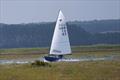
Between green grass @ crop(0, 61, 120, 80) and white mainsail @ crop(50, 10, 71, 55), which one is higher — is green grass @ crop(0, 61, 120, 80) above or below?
below

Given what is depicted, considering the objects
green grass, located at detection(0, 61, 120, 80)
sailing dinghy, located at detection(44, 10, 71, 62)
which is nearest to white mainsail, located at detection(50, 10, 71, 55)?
sailing dinghy, located at detection(44, 10, 71, 62)

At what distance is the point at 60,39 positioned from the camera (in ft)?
216

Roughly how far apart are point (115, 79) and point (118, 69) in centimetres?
764

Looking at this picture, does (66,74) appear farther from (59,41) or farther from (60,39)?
(60,39)

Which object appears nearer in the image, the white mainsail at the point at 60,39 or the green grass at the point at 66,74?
the green grass at the point at 66,74

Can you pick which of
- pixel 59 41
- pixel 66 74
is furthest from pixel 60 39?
pixel 66 74

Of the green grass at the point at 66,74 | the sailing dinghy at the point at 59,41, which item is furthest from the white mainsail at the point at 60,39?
the green grass at the point at 66,74

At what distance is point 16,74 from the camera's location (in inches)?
1578

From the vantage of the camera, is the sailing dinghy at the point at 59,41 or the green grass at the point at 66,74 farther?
the sailing dinghy at the point at 59,41

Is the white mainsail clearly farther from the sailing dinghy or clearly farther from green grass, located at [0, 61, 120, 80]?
green grass, located at [0, 61, 120, 80]

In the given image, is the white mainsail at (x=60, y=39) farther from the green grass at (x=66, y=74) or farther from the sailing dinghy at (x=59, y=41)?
the green grass at (x=66, y=74)

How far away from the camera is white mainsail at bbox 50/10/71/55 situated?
215 ft

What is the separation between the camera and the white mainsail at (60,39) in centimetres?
6544

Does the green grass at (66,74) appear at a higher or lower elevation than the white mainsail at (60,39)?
lower
